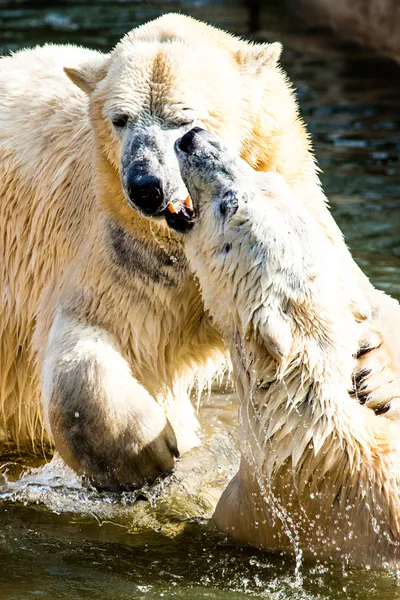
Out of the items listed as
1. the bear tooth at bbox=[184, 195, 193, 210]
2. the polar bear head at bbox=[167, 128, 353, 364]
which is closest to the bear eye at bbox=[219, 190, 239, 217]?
the polar bear head at bbox=[167, 128, 353, 364]

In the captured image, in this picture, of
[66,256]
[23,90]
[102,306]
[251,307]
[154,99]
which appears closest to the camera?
[251,307]

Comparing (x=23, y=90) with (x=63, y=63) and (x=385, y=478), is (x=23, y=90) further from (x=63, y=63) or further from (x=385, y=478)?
(x=385, y=478)

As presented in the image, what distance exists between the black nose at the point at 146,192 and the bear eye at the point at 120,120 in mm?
323

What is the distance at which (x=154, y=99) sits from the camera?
13.9 ft

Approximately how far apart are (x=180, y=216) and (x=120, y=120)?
18.5 inches

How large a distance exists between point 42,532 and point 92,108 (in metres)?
1.69

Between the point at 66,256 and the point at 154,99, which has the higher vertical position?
the point at 154,99

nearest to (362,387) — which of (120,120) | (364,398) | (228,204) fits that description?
(364,398)

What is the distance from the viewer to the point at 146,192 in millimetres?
3998

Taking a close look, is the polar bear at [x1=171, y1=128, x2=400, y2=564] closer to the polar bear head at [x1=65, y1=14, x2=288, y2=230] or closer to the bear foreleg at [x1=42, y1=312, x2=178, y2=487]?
the polar bear head at [x1=65, y1=14, x2=288, y2=230]

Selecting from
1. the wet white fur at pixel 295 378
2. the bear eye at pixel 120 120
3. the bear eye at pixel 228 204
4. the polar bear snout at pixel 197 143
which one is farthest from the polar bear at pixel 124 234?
the wet white fur at pixel 295 378

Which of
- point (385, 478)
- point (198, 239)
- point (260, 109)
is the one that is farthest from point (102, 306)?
point (385, 478)

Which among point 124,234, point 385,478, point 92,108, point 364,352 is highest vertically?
point 92,108

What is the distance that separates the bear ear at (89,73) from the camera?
14.9ft
